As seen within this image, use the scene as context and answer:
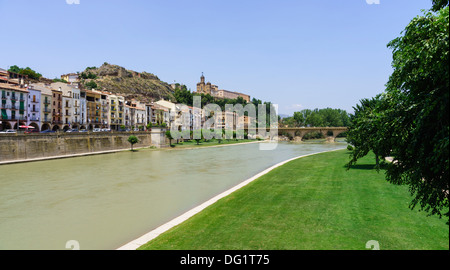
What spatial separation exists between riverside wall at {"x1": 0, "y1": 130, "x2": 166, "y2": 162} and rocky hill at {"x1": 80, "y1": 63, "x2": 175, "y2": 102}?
7959 centimetres

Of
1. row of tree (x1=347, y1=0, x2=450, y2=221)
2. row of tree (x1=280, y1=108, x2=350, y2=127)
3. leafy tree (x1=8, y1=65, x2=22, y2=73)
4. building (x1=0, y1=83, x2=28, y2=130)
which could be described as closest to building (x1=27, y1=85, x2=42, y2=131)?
building (x1=0, y1=83, x2=28, y2=130)

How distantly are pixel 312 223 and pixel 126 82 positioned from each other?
167321 mm

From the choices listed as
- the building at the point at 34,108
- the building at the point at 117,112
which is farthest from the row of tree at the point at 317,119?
the building at the point at 34,108

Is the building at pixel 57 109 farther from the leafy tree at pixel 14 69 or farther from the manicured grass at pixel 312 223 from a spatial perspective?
the manicured grass at pixel 312 223

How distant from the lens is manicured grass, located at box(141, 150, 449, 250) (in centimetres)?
844

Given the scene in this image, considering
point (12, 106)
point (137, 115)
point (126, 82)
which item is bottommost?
point (12, 106)

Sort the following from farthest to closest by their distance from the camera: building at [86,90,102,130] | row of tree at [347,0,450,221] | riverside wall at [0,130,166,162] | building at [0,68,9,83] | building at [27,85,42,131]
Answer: building at [86,90,102,130], building at [0,68,9,83], building at [27,85,42,131], riverside wall at [0,130,166,162], row of tree at [347,0,450,221]

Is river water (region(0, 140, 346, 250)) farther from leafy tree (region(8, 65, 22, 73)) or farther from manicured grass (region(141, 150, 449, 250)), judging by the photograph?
leafy tree (region(8, 65, 22, 73))

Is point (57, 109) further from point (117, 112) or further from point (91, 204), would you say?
point (91, 204)

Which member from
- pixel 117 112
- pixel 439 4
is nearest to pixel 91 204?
pixel 439 4

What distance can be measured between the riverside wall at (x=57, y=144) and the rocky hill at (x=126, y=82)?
79586 mm

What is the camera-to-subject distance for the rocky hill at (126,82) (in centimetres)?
14500

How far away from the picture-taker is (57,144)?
49000 mm
